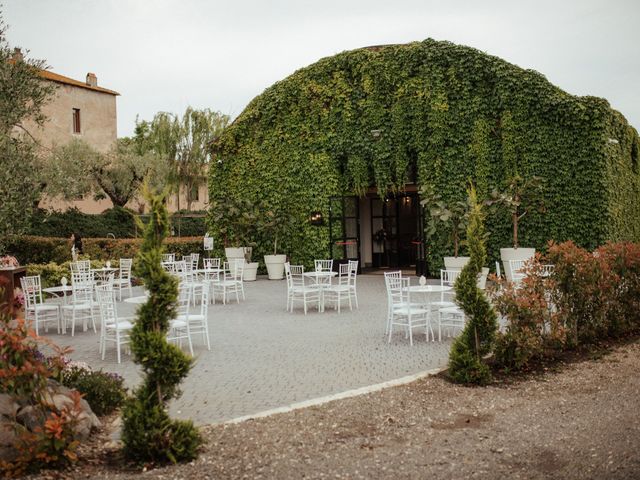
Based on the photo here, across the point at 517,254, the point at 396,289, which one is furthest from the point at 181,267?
the point at 517,254

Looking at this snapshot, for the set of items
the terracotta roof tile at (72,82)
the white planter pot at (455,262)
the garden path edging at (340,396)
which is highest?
the terracotta roof tile at (72,82)

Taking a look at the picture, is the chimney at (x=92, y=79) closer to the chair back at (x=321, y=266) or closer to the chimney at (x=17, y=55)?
the chair back at (x=321, y=266)

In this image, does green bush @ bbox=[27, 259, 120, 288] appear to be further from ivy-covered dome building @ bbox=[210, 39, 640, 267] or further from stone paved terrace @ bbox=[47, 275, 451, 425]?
ivy-covered dome building @ bbox=[210, 39, 640, 267]

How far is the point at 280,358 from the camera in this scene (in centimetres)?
757

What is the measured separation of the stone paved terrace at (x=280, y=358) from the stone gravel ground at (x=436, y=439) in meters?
0.63

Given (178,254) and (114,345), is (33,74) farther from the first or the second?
(178,254)

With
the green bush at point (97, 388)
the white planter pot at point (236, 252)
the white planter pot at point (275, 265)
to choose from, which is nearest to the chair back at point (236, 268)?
the white planter pot at point (275, 265)

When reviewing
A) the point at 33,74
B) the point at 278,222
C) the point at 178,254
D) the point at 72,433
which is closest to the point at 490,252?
the point at 278,222

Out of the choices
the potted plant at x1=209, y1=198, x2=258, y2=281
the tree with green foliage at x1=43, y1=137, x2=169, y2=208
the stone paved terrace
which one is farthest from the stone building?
the stone paved terrace

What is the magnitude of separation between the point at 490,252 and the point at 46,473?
14.5 metres

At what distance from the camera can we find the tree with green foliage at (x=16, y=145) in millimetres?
7586

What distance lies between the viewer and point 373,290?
14945 millimetres

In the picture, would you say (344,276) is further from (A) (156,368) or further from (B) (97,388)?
(A) (156,368)

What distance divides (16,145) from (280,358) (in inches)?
180
